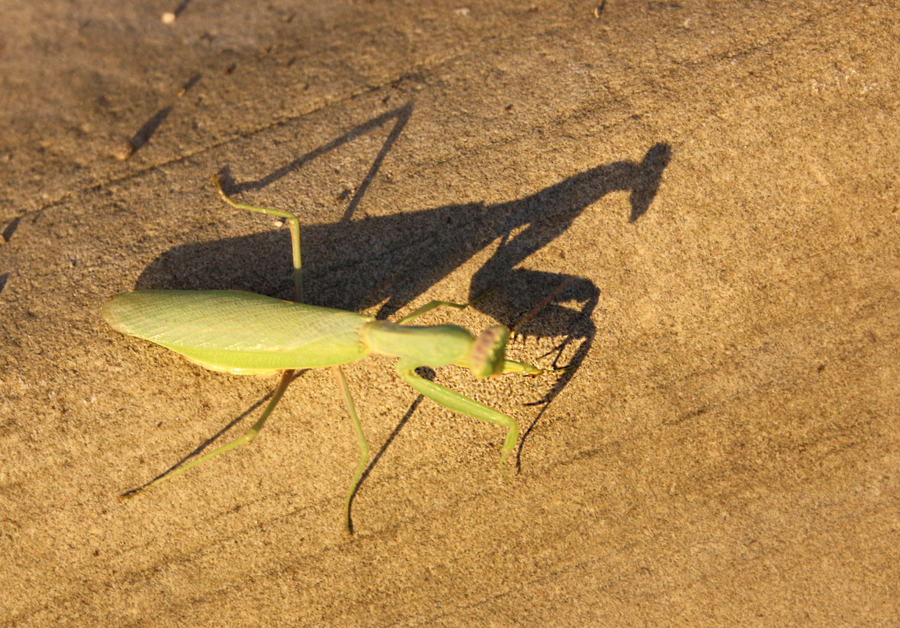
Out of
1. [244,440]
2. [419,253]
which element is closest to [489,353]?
[419,253]

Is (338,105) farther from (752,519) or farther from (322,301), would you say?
(752,519)

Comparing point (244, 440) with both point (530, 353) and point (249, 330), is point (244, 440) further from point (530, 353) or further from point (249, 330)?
point (530, 353)

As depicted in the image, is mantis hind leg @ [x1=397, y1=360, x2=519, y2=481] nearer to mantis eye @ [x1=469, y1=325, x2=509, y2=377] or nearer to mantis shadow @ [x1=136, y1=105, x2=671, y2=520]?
mantis eye @ [x1=469, y1=325, x2=509, y2=377]

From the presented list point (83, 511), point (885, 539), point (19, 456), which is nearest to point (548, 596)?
point (885, 539)

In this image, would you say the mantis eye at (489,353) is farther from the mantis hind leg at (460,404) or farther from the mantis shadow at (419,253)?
the mantis shadow at (419,253)

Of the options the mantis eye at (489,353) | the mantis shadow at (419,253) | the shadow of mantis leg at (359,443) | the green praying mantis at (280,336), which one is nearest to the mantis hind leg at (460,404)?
the green praying mantis at (280,336)

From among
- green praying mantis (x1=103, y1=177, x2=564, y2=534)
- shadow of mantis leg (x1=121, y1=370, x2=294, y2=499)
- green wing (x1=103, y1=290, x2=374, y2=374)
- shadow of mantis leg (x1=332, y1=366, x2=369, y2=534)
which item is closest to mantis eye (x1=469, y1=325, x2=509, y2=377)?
green praying mantis (x1=103, y1=177, x2=564, y2=534)
